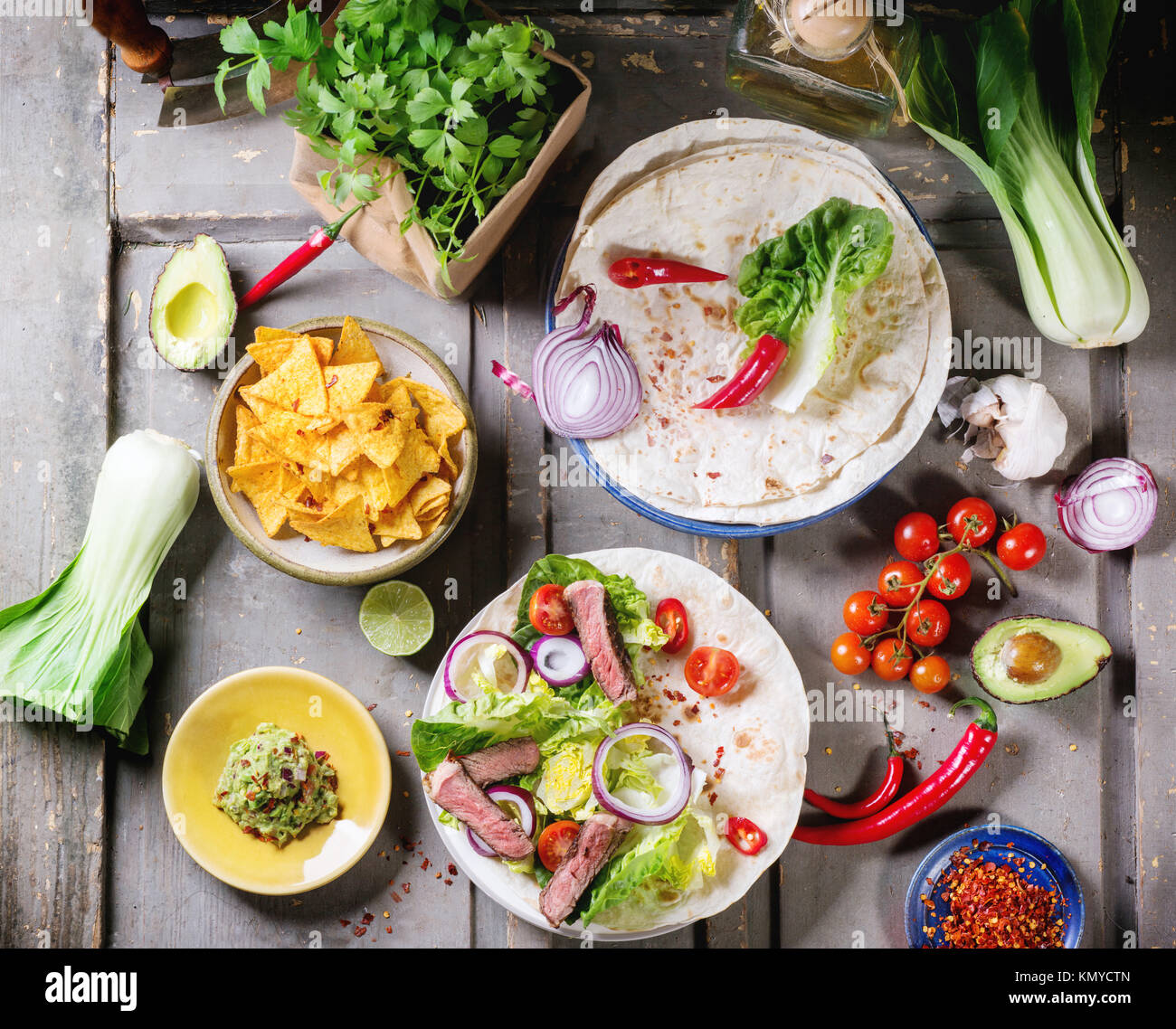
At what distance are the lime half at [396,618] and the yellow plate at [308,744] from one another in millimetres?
172

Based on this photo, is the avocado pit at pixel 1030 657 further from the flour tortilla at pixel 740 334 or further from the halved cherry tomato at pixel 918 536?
the flour tortilla at pixel 740 334

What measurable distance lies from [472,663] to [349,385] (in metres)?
0.77

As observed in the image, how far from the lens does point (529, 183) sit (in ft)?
7.11

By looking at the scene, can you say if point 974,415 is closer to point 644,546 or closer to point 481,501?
point 644,546

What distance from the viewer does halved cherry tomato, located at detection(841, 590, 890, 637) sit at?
244cm

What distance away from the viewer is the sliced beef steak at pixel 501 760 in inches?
86.5

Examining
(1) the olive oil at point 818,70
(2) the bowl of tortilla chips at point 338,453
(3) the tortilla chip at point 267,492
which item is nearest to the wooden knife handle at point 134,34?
(2) the bowl of tortilla chips at point 338,453

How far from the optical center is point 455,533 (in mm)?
2504

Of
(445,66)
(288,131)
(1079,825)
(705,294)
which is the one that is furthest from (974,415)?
(288,131)

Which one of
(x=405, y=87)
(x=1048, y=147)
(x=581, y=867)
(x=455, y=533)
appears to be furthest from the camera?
(x=455, y=533)

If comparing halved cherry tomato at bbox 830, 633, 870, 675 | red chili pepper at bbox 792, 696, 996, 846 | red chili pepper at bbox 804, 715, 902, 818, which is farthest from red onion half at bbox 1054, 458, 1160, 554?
red chili pepper at bbox 804, 715, 902, 818

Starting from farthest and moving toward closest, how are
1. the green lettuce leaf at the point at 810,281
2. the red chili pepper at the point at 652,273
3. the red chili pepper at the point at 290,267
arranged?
1. the red chili pepper at the point at 290,267
2. the red chili pepper at the point at 652,273
3. the green lettuce leaf at the point at 810,281

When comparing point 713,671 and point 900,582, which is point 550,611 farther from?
point 900,582

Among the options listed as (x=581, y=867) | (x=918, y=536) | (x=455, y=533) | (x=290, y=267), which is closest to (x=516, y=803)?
(x=581, y=867)
